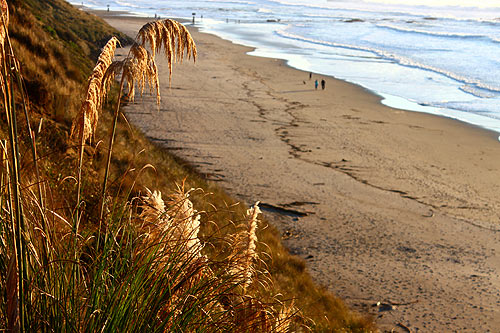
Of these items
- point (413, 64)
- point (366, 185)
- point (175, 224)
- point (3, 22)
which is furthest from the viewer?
point (413, 64)

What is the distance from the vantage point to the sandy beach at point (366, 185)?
32.9ft

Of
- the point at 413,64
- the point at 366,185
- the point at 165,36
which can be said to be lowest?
the point at 366,185

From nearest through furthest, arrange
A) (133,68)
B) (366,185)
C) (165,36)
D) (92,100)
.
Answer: (133,68)
(92,100)
(165,36)
(366,185)

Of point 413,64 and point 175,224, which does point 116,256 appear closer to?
point 175,224

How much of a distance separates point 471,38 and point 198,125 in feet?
207

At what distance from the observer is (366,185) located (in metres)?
15.9

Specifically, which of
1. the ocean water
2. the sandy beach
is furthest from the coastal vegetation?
the ocean water

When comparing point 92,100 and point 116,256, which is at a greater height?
point 92,100

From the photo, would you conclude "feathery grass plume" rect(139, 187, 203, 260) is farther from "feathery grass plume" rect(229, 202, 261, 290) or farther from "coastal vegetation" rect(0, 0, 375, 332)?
"feathery grass plume" rect(229, 202, 261, 290)

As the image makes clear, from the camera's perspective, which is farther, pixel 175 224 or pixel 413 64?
pixel 413 64

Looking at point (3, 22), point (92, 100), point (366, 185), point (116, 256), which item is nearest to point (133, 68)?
point (92, 100)

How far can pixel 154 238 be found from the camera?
3035mm

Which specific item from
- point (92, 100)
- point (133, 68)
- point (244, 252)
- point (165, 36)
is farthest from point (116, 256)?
point (165, 36)

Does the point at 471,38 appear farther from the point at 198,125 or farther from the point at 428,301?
the point at 428,301
